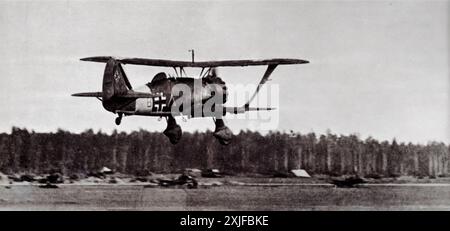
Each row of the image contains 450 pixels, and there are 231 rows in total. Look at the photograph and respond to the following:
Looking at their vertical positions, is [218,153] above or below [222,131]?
below

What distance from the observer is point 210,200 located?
951 inches

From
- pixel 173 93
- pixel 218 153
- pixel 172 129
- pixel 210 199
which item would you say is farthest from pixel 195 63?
pixel 218 153

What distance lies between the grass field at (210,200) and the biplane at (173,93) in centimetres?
338

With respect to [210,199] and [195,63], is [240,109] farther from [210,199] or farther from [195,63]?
[210,199]

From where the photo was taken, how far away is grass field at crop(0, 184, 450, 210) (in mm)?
21188

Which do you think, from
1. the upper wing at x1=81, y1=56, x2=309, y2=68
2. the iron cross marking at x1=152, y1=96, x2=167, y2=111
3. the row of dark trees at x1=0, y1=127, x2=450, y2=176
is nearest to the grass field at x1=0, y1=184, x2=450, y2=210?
the iron cross marking at x1=152, y1=96, x2=167, y2=111

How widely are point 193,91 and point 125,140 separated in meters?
41.4

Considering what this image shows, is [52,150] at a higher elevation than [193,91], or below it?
below

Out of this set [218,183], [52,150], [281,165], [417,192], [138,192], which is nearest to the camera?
[138,192]

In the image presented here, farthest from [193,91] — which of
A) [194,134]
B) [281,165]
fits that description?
[194,134]

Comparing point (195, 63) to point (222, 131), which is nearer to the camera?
point (195, 63)

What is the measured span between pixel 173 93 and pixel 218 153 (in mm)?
37276
